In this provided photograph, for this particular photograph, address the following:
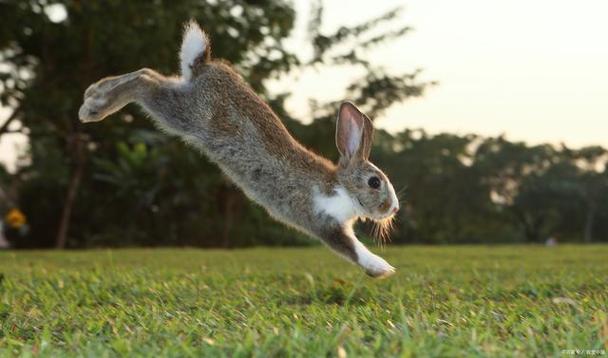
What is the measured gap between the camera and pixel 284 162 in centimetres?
413

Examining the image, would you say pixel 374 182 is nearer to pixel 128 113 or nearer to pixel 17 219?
pixel 128 113

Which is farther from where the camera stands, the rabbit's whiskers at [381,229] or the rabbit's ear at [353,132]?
the rabbit's whiskers at [381,229]

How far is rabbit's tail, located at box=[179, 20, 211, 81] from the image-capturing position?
189 inches

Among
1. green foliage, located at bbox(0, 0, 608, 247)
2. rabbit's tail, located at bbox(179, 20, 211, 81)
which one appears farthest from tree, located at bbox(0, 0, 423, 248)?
rabbit's tail, located at bbox(179, 20, 211, 81)

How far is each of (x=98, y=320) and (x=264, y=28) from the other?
490 inches

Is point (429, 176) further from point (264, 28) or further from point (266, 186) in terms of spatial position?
point (266, 186)

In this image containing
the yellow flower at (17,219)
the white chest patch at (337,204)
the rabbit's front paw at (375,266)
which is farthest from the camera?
the yellow flower at (17,219)

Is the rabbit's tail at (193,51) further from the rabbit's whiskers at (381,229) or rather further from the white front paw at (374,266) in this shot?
the white front paw at (374,266)

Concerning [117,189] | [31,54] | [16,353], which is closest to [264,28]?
[31,54]

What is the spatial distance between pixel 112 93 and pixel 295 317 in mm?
1958

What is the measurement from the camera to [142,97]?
464 centimetres

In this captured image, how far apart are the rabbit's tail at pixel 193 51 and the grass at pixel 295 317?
58.4 inches

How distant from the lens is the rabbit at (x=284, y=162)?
4031 mm

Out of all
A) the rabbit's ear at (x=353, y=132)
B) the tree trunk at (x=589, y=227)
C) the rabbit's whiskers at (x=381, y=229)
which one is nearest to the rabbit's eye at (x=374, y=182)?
the rabbit's ear at (x=353, y=132)
